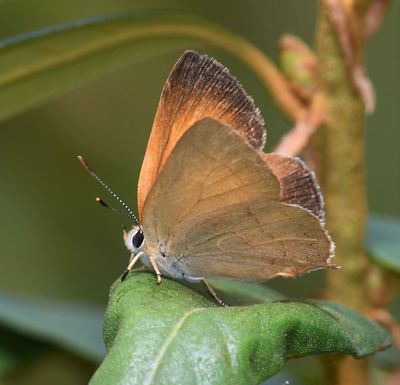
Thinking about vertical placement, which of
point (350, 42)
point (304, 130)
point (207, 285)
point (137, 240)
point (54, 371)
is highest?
point (350, 42)

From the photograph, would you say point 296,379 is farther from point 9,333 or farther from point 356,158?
point 9,333

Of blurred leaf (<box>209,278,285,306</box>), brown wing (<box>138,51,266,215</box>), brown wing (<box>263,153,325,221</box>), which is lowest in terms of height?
blurred leaf (<box>209,278,285,306</box>)

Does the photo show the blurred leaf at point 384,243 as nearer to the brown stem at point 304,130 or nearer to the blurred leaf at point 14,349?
the brown stem at point 304,130

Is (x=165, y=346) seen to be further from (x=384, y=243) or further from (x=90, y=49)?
(x=90, y=49)

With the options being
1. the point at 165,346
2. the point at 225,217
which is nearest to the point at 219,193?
the point at 225,217

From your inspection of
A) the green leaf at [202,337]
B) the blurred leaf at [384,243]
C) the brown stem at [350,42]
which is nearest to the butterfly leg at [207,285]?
the green leaf at [202,337]

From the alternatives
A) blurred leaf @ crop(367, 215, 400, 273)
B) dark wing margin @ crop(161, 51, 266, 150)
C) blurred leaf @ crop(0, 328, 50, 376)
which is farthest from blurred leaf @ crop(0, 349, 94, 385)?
dark wing margin @ crop(161, 51, 266, 150)

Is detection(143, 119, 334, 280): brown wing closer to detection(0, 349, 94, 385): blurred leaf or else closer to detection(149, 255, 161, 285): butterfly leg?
detection(149, 255, 161, 285): butterfly leg
